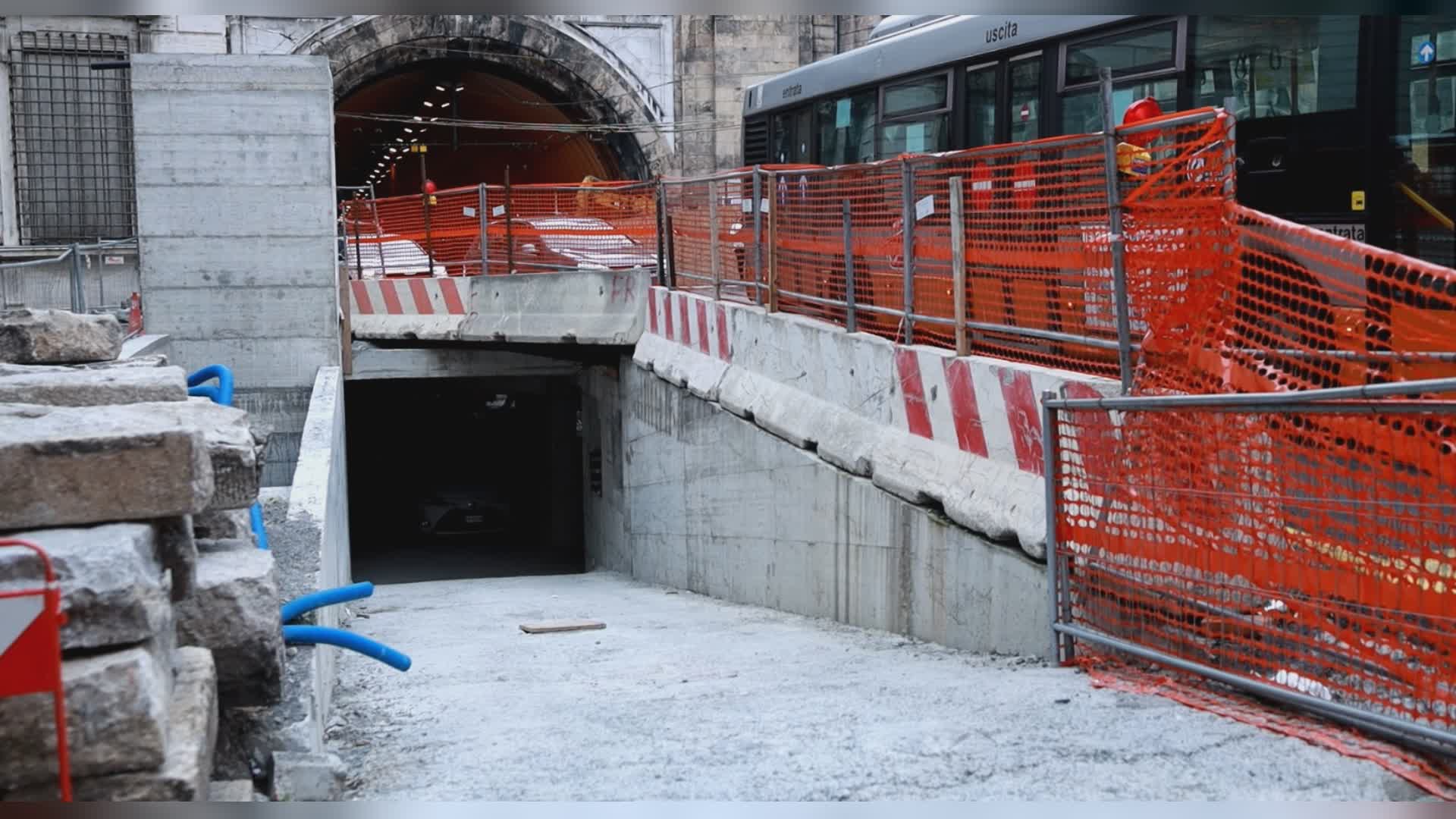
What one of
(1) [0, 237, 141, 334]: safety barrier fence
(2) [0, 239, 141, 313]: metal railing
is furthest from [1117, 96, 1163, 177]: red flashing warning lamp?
(2) [0, 239, 141, 313]: metal railing

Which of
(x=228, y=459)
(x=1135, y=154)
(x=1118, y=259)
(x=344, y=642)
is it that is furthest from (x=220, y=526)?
(x=1135, y=154)

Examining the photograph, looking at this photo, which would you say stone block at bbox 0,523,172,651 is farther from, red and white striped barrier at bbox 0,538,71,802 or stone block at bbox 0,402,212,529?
red and white striped barrier at bbox 0,538,71,802

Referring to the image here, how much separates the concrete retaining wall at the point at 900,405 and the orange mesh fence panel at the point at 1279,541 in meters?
0.66

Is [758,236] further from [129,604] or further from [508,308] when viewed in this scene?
[129,604]

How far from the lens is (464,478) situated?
37.0 metres

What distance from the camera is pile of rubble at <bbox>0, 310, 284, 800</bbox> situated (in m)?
3.54

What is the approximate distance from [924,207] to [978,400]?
160cm

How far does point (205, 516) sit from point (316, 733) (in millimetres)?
852

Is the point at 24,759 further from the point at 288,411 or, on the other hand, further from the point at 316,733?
the point at 288,411

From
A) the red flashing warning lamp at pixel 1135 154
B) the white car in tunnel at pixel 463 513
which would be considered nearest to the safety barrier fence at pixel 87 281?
the white car in tunnel at pixel 463 513

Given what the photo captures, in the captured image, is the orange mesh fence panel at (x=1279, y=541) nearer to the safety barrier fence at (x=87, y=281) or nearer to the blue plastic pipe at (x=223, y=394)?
the blue plastic pipe at (x=223, y=394)

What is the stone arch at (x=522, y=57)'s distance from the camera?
98.2 feet

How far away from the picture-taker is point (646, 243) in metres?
18.6

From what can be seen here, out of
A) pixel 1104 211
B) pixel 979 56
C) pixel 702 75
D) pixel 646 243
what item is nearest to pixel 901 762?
pixel 1104 211
